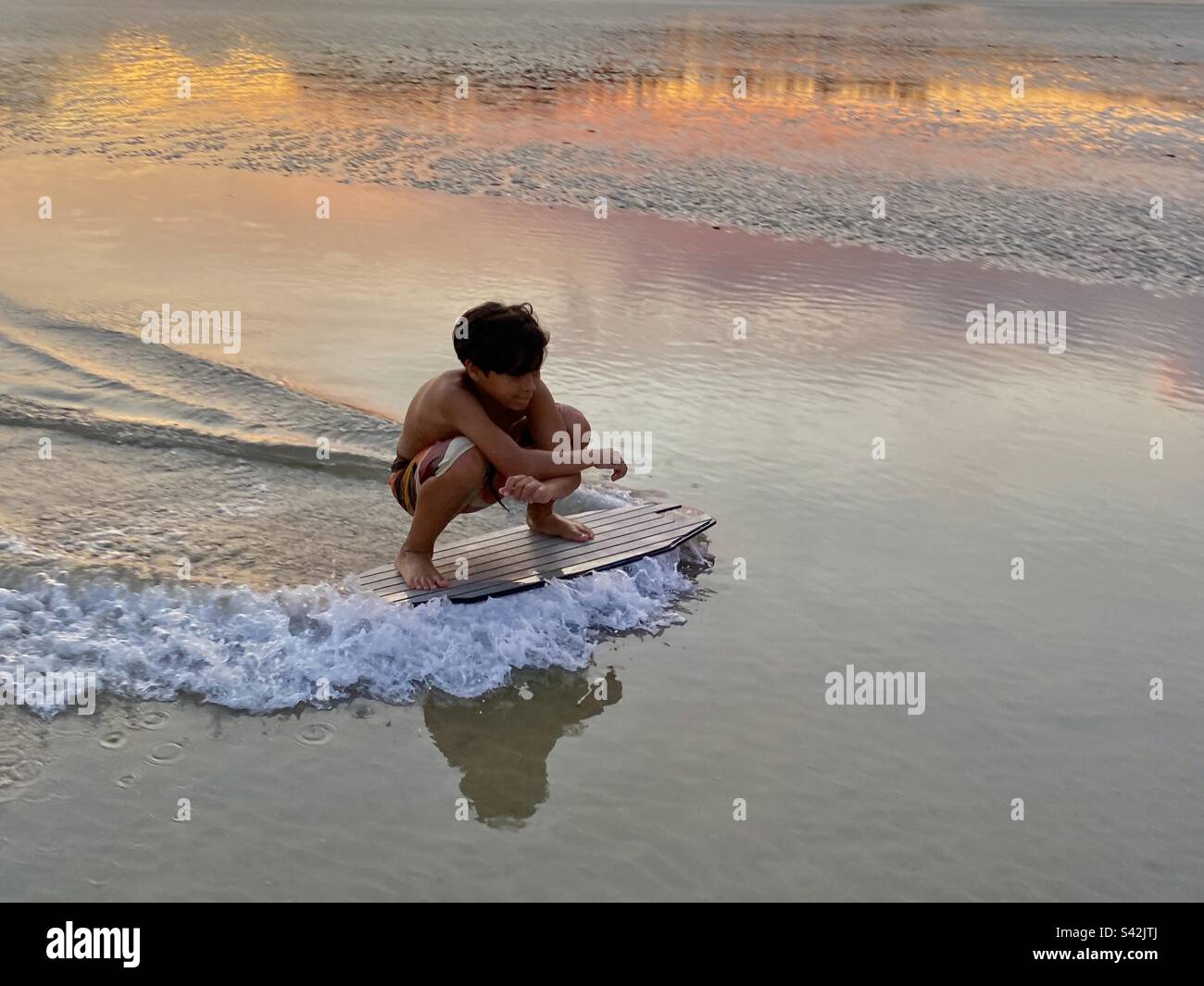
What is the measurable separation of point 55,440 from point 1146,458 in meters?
5.15

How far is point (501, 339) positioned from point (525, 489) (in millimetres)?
517

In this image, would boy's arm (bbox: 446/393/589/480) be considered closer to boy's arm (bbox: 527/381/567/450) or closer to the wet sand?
boy's arm (bbox: 527/381/567/450)

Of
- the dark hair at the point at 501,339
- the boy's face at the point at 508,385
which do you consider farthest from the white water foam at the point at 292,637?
the dark hair at the point at 501,339

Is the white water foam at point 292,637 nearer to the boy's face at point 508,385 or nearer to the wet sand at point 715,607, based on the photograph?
the wet sand at point 715,607

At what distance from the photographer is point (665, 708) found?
4.31 m

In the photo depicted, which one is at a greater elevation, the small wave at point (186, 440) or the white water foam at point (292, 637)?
the small wave at point (186, 440)

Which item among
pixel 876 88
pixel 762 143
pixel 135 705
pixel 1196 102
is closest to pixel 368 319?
pixel 135 705

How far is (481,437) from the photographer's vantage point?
4605 millimetres

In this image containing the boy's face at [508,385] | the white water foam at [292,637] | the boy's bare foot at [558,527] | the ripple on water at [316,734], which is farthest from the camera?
the boy's bare foot at [558,527]

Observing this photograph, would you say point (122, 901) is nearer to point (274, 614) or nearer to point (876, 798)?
point (274, 614)

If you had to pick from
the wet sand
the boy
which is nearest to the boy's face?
the boy

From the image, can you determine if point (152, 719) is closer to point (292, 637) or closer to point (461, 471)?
point (292, 637)

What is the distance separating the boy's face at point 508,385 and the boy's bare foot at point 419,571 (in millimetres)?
620

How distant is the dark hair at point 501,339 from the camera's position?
14.7 feet
